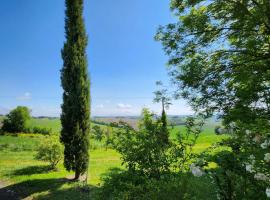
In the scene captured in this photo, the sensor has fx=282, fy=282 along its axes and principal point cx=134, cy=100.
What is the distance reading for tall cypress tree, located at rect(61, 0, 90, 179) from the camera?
42.2ft

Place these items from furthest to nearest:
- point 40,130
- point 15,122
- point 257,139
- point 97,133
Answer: point 40,130 → point 15,122 → point 97,133 → point 257,139

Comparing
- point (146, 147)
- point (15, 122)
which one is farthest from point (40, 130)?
point (146, 147)

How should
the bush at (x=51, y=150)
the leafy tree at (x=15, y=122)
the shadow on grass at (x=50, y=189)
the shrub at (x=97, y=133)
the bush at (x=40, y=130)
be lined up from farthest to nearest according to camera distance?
the bush at (x=40, y=130)
the leafy tree at (x=15, y=122)
the bush at (x=51, y=150)
the shadow on grass at (x=50, y=189)
the shrub at (x=97, y=133)

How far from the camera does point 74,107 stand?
1286 cm

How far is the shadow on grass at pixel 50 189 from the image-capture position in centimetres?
998

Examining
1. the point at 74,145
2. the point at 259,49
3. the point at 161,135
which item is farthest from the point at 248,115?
the point at 74,145

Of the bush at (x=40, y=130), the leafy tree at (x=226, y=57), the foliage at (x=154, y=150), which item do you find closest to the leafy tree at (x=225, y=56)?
the leafy tree at (x=226, y=57)

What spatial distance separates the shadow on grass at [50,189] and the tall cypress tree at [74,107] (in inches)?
42.6

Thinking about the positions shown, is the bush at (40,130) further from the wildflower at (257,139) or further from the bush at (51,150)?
the wildflower at (257,139)

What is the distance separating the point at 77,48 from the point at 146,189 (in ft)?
30.6

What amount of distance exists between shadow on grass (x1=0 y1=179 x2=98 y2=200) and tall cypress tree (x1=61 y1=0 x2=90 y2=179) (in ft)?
3.55

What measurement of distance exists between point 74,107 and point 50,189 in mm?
3710

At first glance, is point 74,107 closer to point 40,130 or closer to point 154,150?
point 154,150

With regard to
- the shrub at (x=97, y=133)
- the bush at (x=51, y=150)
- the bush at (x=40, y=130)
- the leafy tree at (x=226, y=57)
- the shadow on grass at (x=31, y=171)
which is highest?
the leafy tree at (x=226, y=57)
